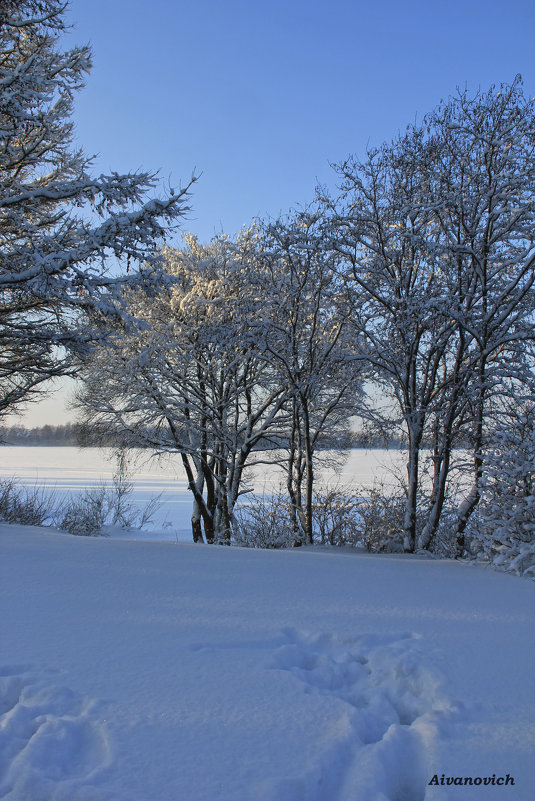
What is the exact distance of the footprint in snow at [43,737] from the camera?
5.49 ft

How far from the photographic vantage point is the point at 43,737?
186cm

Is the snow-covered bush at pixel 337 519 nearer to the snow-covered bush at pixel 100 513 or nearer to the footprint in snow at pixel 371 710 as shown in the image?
the snow-covered bush at pixel 100 513

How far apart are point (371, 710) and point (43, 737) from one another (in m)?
1.35

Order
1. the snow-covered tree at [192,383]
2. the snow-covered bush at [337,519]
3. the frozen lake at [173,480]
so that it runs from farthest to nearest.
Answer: the frozen lake at [173,480]
the snow-covered tree at [192,383]
the snow-covered bush at [337,519]

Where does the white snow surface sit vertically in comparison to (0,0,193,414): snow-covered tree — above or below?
below

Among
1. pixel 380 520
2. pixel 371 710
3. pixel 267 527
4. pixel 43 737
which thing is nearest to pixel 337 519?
pixel 380 520

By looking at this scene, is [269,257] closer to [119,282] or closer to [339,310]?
[339,310]

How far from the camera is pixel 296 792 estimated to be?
1.70 meters

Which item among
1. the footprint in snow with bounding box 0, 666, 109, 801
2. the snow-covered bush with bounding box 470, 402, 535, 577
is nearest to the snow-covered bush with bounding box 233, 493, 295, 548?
the snow-covered bush with bounding box 470, 402, 535, 577

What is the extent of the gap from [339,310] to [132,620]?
651cm

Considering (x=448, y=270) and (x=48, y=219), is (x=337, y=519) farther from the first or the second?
(x=48, y=219)

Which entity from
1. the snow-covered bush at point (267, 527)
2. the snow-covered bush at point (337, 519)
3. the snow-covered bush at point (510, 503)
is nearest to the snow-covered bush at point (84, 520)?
the snow-covered bush at point (267, 527)

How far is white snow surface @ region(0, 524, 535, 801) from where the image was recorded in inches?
69.3

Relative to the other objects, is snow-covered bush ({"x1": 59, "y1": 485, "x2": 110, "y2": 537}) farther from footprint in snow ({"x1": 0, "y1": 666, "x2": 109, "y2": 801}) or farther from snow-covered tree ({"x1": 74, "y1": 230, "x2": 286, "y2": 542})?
footprint in snow ({"x1": 0, "y1": 666, "x2": 109, "y2": 801})
